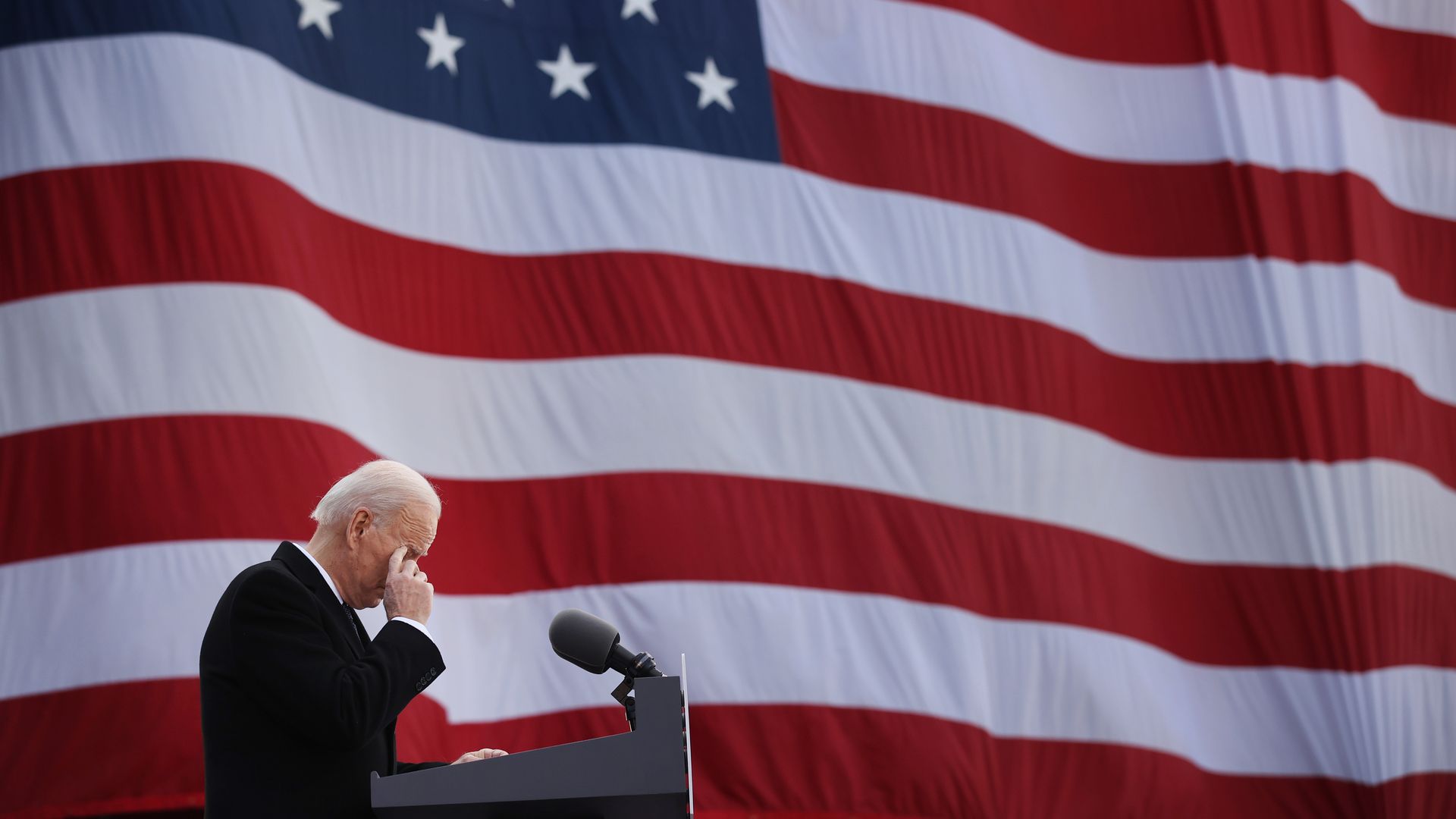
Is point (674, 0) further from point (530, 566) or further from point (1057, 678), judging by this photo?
point (1057, 678)

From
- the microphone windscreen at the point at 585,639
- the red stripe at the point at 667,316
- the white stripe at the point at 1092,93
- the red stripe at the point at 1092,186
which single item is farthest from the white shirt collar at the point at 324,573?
the white stripe at the point at 1092,93

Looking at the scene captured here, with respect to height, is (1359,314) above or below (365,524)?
above

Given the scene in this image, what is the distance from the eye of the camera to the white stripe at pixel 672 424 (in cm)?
343

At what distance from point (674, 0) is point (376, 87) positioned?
1.07 meters

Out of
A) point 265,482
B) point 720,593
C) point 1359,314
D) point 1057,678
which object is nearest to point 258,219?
point 265,482

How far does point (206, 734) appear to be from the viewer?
169 centimetres

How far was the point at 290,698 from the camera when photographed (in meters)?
1.61

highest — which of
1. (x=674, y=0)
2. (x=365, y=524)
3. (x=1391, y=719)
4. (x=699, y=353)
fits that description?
(x=674, y=0)

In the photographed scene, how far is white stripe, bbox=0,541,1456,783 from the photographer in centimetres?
326

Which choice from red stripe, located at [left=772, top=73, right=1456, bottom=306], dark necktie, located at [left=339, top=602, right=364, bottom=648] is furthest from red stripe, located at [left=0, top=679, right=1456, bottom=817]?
→ red stripe, located at [left=772, top=73, right=1456, bottom=306]

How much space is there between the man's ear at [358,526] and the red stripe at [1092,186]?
9.96 ft

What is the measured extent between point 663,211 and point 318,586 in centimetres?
278

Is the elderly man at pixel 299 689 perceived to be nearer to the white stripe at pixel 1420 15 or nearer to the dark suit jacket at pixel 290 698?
the dark suit jacket at pixel 290 698

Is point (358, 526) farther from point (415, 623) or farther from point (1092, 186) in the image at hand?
point (1092, 186)
